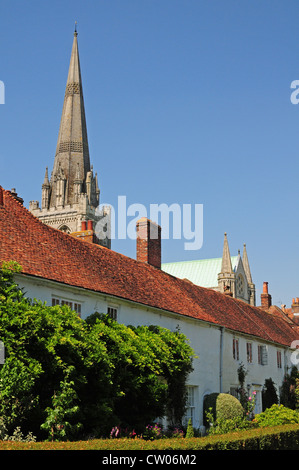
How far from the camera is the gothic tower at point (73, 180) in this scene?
372 feet

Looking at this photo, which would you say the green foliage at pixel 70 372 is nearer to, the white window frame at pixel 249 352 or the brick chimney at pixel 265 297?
the white window frame at pixel 249 352

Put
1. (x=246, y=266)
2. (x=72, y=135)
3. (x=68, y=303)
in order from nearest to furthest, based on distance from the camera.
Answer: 1. (x=68, y=303)
2. (x=246, y=266)
3. (x=72, y=135)

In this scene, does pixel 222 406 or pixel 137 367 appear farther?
pixel 222 406

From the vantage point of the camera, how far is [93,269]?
22.8 metres

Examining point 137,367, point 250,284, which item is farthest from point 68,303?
point 250,284

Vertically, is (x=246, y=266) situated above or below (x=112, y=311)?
above

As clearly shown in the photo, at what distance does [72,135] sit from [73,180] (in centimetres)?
1044

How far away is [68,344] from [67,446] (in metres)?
5.12

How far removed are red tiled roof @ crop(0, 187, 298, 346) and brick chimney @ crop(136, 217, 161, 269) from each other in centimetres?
73

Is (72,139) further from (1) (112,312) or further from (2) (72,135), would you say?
(1) (112,312)

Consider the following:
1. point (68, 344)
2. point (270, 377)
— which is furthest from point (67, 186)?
point (68, 344)

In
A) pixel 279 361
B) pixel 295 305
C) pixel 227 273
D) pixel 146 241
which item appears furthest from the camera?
pixel 227 273

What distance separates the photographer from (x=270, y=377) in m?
36.9
